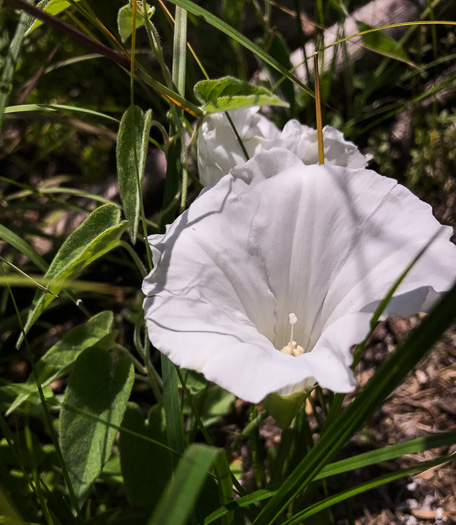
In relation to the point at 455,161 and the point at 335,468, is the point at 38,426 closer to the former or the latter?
the point at 335,468

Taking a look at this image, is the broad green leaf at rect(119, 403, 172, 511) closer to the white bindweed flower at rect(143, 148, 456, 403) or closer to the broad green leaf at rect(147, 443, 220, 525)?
the white bindweed flower at rect(143, 148, 456, 403)

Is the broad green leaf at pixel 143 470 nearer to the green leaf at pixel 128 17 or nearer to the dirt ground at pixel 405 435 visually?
the dirt ground at pixel 405 435

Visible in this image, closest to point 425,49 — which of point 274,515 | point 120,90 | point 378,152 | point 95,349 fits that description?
point 378,152

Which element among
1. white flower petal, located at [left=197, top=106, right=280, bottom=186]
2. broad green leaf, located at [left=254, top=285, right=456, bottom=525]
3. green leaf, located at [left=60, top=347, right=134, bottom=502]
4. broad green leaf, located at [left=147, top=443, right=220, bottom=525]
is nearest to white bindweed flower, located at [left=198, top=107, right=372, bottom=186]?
white flower petal, located at [left=197, top=106, right=280, bottom=186]

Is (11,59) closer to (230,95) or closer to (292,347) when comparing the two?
(230,95)

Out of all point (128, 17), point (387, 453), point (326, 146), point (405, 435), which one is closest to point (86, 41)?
point (128, 17)

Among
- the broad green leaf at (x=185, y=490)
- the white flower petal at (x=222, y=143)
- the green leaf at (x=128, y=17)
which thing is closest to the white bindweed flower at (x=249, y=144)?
the white flower petal at (x=222, y=143)
